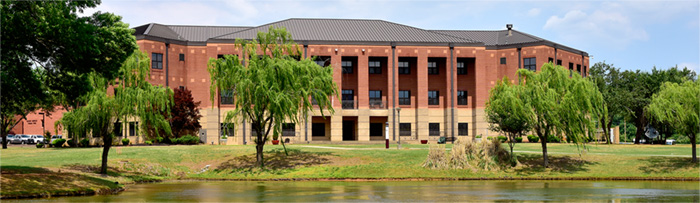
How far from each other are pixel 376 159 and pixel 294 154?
5.92m

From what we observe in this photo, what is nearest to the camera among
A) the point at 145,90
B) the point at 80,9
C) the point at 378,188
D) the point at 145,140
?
the point at 80,9

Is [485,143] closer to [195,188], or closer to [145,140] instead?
[195,188]

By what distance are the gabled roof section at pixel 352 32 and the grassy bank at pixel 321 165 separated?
2454 centimetres

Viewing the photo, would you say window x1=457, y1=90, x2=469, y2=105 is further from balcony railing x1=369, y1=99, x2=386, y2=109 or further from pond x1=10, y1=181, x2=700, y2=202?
pond x1=10, y1=181, x2=700, y2=202

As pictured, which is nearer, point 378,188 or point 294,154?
point 378,188

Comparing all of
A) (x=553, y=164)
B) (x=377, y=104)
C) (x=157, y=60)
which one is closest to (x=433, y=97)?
(x=377, y=104)

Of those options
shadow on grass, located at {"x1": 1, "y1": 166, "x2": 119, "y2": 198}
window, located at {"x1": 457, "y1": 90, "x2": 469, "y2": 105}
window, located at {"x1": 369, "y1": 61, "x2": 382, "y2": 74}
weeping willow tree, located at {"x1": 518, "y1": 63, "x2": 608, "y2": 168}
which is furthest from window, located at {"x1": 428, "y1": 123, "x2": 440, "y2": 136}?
shadow on grass, located at {"x1": 1, "y1": 166, "x2": 119, "y2": 198}

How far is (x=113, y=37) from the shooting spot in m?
27.6

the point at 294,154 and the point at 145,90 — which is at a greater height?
the point at 145,90

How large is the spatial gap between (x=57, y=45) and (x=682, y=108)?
34.5 m

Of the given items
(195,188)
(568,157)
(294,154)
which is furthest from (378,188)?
(568,157)

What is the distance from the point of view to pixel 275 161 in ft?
138

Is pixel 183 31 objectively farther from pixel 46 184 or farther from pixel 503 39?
pixel 46 184

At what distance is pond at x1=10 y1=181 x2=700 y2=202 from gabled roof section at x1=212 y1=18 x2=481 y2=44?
36873 mm
